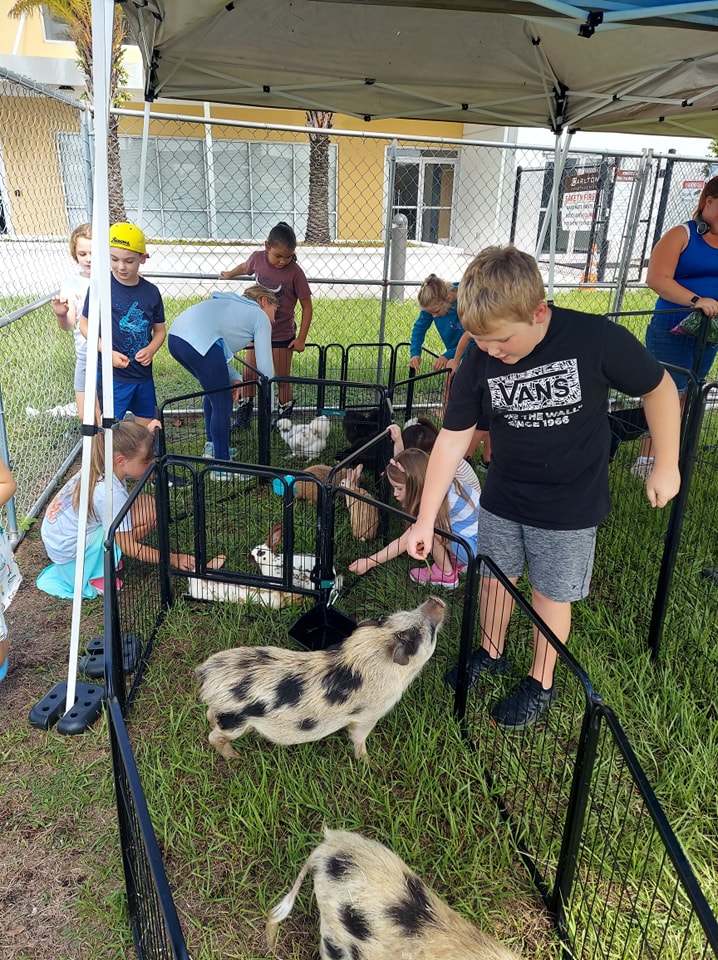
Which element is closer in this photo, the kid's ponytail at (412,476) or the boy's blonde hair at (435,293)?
the kid's ponytail at (412,476)

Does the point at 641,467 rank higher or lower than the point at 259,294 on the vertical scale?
lower

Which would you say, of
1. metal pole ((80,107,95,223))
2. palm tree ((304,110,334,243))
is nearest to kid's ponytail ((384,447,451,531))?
metal pole ((80,107,95,223))

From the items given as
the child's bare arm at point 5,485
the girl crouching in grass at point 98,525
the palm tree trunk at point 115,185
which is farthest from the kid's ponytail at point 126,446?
the palm tree trunk at point 115,185

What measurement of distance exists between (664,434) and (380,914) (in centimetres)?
182

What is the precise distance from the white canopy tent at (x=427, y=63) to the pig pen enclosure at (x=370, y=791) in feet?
9.87

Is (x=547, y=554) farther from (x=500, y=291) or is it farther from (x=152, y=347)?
(x=152, y=347)

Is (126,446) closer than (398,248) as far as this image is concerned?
Yes

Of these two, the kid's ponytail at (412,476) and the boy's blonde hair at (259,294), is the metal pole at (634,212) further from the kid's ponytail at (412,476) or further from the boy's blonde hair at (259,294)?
the kid's ponytail at (412,476)

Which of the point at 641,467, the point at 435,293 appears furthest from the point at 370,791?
the point at 435,293

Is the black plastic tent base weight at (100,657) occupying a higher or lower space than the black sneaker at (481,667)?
lower

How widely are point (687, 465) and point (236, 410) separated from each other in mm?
4430

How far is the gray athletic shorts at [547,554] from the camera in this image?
2535 mm

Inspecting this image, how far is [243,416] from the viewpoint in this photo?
629 cm

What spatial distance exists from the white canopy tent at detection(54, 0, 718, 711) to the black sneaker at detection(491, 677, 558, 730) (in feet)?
9.98
